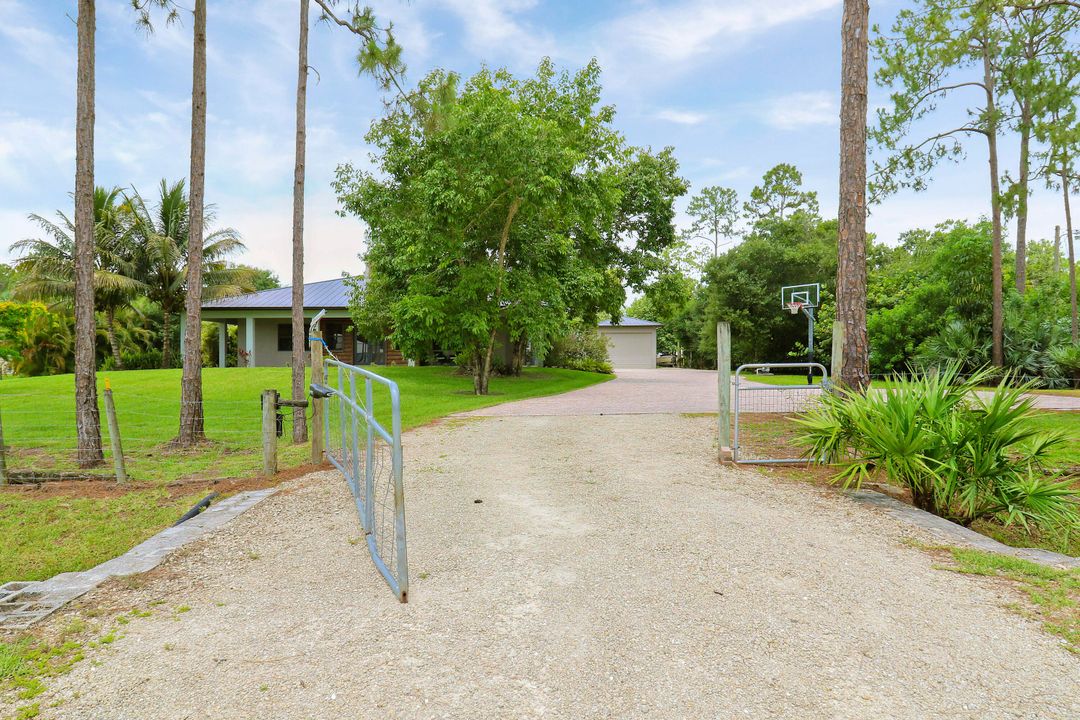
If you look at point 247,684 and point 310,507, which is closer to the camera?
point 247,684

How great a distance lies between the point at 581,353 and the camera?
32.3 meters

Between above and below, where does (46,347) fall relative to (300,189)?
below

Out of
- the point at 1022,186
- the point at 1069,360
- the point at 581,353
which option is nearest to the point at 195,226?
the point at 1022,186

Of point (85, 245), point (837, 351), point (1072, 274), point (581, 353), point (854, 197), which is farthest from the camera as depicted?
point (581, 353)

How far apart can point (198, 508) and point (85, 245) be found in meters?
4.53

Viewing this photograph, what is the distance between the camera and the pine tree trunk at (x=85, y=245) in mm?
7633

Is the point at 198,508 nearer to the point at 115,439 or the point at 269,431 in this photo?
the point at 269,431

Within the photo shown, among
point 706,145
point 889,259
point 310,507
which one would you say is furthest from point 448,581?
point 889,259

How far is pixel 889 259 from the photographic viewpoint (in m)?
36.4

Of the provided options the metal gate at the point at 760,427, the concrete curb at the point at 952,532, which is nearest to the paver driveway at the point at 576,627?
the concrete curb at the point at 952,532

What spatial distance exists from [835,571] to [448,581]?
2391mm

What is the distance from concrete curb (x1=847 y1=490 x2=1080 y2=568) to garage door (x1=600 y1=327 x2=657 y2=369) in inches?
1413

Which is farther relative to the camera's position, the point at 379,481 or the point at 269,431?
the point at 269,431

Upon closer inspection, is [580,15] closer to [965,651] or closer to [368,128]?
[368,128]
